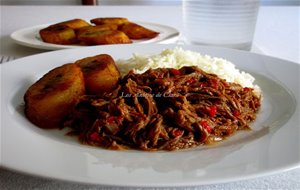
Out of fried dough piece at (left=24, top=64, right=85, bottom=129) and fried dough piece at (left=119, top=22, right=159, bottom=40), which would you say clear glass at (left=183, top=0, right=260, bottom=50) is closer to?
fried dough piece at (left=119, top=22, right=159, bottom=40)

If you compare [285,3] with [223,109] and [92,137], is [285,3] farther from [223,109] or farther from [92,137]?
[92,137]

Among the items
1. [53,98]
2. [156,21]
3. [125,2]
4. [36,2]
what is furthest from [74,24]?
[36,2]

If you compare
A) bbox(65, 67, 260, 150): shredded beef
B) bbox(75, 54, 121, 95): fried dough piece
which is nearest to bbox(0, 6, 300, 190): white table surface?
bbox(65, 67, 260, 150): shredded beef

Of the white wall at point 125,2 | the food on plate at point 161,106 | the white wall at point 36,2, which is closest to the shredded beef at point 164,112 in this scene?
the food on plate at point 161,106

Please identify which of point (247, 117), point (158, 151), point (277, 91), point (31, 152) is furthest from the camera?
point (277, 91)

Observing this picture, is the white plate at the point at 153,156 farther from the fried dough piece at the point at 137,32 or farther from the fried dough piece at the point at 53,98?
the fried dough piece at the point at 137,32

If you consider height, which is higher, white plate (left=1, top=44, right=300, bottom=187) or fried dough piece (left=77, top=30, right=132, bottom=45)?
white plate (left=1, top=44, right=300, bottom=187)

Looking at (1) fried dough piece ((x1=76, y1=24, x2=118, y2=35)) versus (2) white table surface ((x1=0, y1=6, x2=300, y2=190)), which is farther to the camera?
(1) fried dough piece ((x1=76, y1=24, x2=118, y2=35))

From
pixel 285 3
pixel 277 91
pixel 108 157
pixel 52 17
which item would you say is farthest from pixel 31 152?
pixel 285 3
